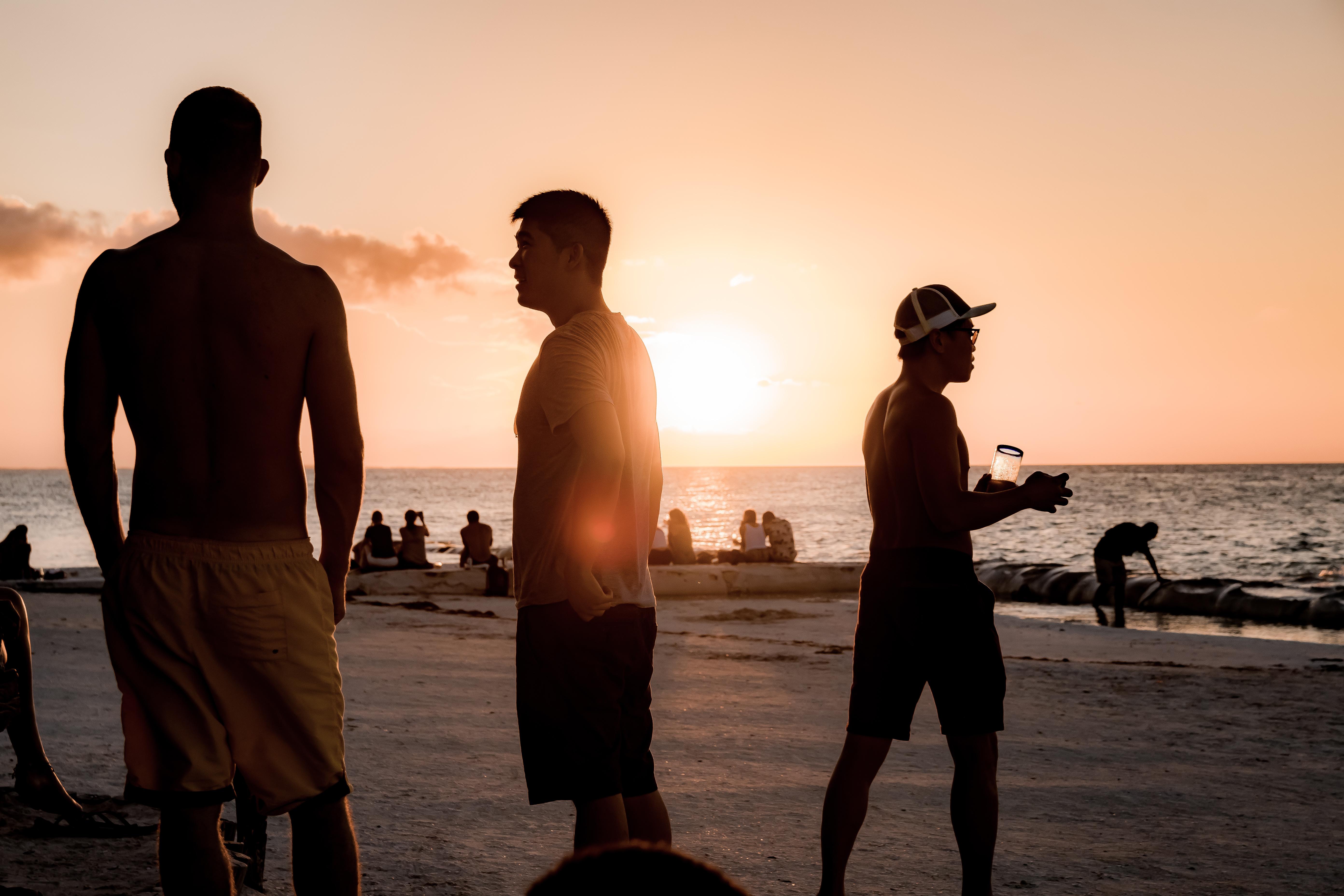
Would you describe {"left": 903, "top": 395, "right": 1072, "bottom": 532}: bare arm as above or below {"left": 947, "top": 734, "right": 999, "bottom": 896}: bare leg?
above

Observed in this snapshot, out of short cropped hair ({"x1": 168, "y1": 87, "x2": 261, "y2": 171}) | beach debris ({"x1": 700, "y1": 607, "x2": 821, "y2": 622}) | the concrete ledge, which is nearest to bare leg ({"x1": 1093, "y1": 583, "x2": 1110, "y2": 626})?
the concrete ledge

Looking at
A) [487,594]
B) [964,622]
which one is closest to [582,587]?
[964,622]

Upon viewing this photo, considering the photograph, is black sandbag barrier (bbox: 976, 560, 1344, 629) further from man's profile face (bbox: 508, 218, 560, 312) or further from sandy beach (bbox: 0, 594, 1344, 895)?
man's profile face (bbox: 508, 218, 560, 312)

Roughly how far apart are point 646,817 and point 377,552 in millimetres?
17806

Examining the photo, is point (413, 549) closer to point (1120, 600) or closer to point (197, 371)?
point (1120, 600)

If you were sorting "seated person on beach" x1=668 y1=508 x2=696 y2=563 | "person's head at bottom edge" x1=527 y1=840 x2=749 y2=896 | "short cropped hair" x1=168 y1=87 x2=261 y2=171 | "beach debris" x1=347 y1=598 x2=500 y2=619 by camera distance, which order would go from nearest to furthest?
"person's head at bottom edge" x1=527 y1=840 x2=749 y2=896
"short cropped hair" x1=168 y1=87 x2=261 y2=171
"beach debris" x1=347 y1=598 x2=500 y2=619
"seated person on beach" x1=668 y1=508 x2=696 y2=563

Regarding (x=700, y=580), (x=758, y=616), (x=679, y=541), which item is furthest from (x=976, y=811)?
(x=679, y=541)

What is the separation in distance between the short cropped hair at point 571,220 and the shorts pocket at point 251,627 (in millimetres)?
1264

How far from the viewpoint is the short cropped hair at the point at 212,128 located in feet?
8.14

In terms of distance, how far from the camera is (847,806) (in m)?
3.29

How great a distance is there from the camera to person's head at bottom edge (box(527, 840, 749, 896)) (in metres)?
0.94

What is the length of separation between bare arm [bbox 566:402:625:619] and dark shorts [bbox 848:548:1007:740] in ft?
3.37

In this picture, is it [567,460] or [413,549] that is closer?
[567,460]

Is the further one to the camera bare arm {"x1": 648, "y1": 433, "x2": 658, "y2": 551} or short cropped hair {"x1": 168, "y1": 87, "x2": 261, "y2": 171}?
bare arm {"x1": 648, "y1": 433, "x2": 658, "y2": 551}
